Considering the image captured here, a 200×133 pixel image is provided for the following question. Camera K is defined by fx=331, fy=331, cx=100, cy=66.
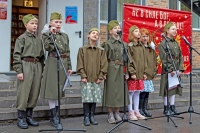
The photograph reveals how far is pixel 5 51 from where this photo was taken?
8773 millimetres

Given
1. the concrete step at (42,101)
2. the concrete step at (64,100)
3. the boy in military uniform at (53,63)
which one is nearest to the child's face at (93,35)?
the boy in military uniform at (53,63)

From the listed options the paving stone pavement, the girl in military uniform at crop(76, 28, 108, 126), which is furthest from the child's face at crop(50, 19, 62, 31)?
the paving stone pavement

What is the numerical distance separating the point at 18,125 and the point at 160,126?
7.75 feet

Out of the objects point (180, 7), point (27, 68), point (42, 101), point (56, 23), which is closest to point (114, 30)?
point (56, 23)

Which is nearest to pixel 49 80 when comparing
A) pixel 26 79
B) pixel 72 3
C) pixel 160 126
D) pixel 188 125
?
pixel 26 79

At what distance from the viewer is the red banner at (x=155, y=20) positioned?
821 cm

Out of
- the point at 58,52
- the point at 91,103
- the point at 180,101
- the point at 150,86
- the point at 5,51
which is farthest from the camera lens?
the point at 5,51

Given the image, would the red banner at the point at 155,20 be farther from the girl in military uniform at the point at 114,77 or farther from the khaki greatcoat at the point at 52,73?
the khaki greatcoat at the point at 52,73

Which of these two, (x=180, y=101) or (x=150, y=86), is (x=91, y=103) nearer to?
(x=150, y=86)

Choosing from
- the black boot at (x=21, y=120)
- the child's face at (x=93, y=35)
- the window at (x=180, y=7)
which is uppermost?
the window at (x=180, y=7)

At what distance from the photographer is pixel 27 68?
5242 mm

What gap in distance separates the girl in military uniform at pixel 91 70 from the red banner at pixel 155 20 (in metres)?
2.44

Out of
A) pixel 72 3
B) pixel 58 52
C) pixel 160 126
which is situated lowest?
pixel 160 126

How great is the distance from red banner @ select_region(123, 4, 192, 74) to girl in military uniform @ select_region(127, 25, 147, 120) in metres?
1.79
